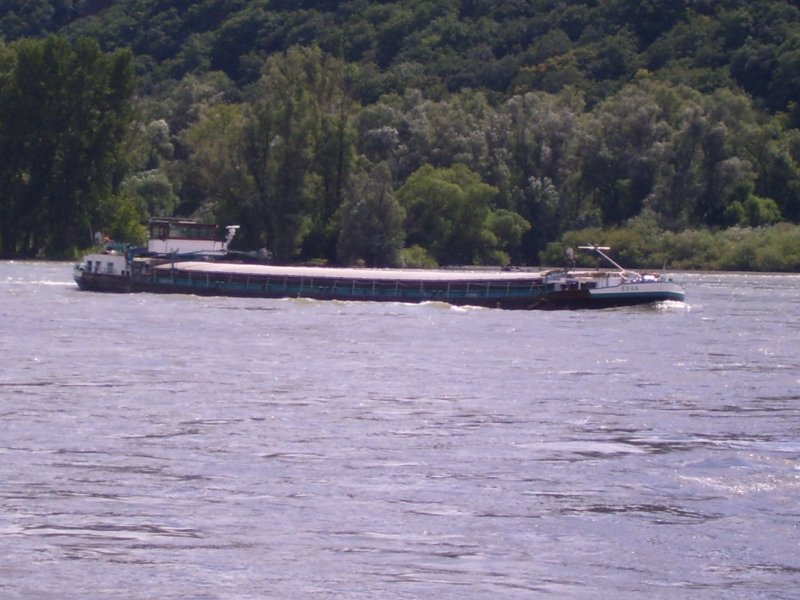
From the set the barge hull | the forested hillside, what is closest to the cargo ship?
the barge hull

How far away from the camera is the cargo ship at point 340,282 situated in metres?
78.8

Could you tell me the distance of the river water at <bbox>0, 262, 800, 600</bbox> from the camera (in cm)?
2202

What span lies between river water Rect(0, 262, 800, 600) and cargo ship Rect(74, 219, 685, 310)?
80.8 feet

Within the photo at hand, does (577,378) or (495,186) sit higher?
(495,186)

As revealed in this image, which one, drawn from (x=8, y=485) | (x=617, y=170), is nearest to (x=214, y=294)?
(x=617, y=170)

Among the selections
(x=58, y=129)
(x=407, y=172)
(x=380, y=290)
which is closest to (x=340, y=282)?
(x=380, y=290)

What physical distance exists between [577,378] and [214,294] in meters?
45.1

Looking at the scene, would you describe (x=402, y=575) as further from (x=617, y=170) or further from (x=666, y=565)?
(x=617, y=170)

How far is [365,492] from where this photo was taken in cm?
2672

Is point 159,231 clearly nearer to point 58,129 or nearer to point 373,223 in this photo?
point 373,223

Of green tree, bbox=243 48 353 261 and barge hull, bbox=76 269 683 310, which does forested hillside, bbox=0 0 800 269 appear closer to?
green tree, bbox=243 48 353 261

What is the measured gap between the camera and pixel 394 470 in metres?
28.8

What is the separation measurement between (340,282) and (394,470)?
5669 cm

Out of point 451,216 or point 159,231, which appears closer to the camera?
point 159,231
